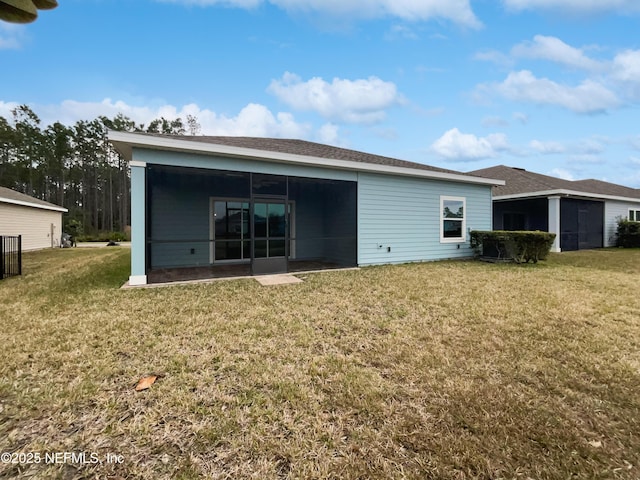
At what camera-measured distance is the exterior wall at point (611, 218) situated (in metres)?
16.2

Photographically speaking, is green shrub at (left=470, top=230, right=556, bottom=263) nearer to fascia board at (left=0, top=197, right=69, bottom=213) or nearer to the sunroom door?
the sunroom door

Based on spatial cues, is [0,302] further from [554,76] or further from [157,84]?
[554,76]

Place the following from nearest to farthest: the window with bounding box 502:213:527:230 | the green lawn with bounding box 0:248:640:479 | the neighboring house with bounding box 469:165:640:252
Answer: the green lawn with bounding box 0:248:640:479, the neighboring house with bounding box 469:165:640:252, the window with bounding box 502:213:527:230

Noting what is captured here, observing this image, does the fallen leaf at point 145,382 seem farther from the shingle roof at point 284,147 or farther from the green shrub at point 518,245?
the green shrub at point 518,245

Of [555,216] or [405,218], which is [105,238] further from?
[555,216]

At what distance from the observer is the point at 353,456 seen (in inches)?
67.2

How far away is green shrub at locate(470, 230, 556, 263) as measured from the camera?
9125 millimetres

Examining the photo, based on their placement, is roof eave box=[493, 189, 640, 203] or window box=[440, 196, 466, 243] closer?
window box=[440, 196, 466, 243]

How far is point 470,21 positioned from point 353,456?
41.6ft

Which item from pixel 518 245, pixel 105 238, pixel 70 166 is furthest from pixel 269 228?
pixel 70 166

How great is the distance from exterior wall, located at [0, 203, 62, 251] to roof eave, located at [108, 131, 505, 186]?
39.4 feet

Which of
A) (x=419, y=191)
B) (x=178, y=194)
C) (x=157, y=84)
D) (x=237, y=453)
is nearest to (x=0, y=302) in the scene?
(x=178, y=194)

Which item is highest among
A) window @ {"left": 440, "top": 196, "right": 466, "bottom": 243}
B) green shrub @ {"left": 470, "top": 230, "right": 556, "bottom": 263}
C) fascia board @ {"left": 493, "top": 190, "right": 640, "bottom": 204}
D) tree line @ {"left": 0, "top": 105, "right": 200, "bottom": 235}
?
tree line @ {"left": 0, "top": 105, "right": 200, "bottom": 235}

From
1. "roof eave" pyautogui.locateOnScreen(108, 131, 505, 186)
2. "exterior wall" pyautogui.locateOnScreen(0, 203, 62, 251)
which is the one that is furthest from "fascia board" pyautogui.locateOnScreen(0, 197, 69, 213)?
"roof eave" pyautogui.locateOnScreen(108, 131, 505, 186)
